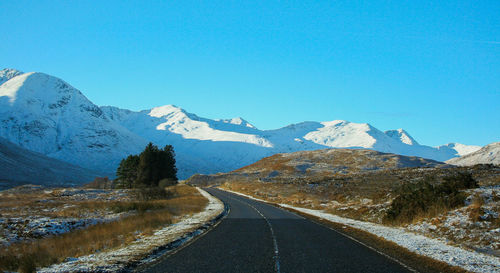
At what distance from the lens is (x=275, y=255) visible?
40.8 ft

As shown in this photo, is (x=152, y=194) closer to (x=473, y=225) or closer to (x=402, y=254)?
(x=473, y=225)

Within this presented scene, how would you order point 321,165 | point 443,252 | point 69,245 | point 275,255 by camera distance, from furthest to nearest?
point 321,165 < point 69,245 < point 443,252 < point 275,255

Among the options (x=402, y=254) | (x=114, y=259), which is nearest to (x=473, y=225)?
(x=402, y=254)

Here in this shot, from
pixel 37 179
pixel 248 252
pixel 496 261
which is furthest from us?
pixel 37 179

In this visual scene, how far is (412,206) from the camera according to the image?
22219mm

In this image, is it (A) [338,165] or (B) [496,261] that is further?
(A) [338,165]

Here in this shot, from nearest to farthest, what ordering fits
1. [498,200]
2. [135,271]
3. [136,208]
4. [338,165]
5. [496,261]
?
[135,271] < [496,261] < [498,200] < [136,208] < [338,165]

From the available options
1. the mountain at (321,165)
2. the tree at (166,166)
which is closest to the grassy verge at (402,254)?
the tree at (166,166)

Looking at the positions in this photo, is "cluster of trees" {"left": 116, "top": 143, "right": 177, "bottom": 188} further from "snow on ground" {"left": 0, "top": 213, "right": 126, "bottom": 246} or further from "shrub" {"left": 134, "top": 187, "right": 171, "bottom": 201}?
"snow on ground" {"left": 0, "top": 213, "right": 126, "bottom": 246}

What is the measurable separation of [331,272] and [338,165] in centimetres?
10813

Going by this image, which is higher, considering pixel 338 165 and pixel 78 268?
pixel 338 165

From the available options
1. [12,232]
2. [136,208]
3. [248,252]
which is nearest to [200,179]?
[136,208]

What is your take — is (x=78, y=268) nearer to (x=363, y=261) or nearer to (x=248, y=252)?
(x=248, y=252)

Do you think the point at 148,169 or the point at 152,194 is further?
the point at 148,169
